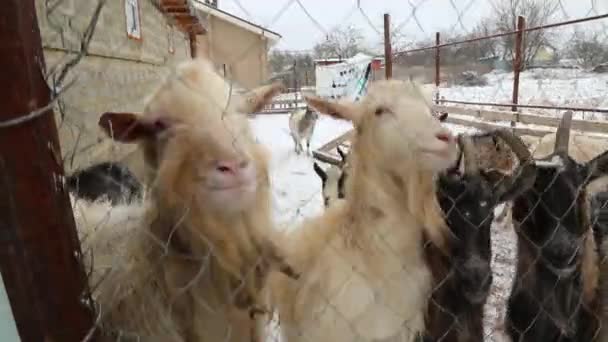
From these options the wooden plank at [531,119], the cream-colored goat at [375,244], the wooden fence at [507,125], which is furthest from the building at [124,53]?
the wooden plank at [531,119]

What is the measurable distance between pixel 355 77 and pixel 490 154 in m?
0.97

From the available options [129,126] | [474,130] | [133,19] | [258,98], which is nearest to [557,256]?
[258,98]

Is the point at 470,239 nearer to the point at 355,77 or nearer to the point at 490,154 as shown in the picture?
the point at 490,154

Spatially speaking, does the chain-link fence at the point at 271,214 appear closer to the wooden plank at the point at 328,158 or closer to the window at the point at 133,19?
the wooden plank at the point at 328,158

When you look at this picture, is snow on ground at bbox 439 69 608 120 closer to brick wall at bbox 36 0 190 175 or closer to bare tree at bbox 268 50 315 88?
brick wall at bbox 36 0 190 175

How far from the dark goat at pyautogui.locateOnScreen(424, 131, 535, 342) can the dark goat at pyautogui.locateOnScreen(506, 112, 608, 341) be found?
0.13 meters

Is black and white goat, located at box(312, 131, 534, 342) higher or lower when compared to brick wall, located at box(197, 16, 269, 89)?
lower

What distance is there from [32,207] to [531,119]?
5.26 meters

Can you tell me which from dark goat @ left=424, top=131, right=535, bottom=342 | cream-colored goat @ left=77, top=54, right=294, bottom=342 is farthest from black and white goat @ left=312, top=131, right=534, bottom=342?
cream-colored goat @ left=77, top=54, right=294, bottom=342

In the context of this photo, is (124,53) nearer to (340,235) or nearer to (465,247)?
(340,235)

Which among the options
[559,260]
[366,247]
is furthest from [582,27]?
[366,247]

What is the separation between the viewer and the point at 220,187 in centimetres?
129

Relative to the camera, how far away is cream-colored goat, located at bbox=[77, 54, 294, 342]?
1.30 meters

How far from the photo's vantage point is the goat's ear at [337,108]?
183 centimetres
